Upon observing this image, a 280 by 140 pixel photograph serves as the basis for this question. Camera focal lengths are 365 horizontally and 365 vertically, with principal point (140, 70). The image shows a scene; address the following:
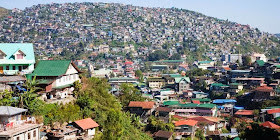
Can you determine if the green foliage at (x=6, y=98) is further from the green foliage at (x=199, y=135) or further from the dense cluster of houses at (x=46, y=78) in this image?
the green foliage at (x=199, y=135)

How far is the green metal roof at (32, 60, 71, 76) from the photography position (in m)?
15.6

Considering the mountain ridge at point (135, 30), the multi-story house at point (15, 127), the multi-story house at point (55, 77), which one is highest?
the mountain ridge at point (135, 30)

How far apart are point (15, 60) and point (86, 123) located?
425 centimetres

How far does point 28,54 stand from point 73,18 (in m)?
84.6

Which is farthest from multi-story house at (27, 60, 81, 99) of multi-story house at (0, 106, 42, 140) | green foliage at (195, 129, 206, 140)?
green foliage at (195, 129, 206, 140)

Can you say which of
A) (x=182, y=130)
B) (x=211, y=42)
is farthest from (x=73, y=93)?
(x=211, y=42)

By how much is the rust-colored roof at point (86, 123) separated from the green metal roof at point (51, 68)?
2.32m

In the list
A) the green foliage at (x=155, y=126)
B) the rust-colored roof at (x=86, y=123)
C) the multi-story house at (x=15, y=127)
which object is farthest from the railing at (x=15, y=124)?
the green foliage at (x=155, y=126)

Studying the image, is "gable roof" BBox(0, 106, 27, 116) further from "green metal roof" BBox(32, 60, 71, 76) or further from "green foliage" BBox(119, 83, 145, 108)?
"green foliage" BBox(119, 83, 145, 108)

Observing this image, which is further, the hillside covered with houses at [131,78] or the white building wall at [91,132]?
the white building wall at [91,132]

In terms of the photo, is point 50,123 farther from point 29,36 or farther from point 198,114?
point 29,36

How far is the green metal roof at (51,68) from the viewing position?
15633mm

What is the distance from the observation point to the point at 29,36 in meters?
83.5

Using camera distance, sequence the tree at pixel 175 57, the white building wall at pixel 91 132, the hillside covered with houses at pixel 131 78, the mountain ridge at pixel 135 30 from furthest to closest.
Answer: the mountain ridge at pixel 135 30 < the tree at pixel 175 57 < the white building wall at pixel 91 132 < the hillside covered with houses at pixel 131 78
